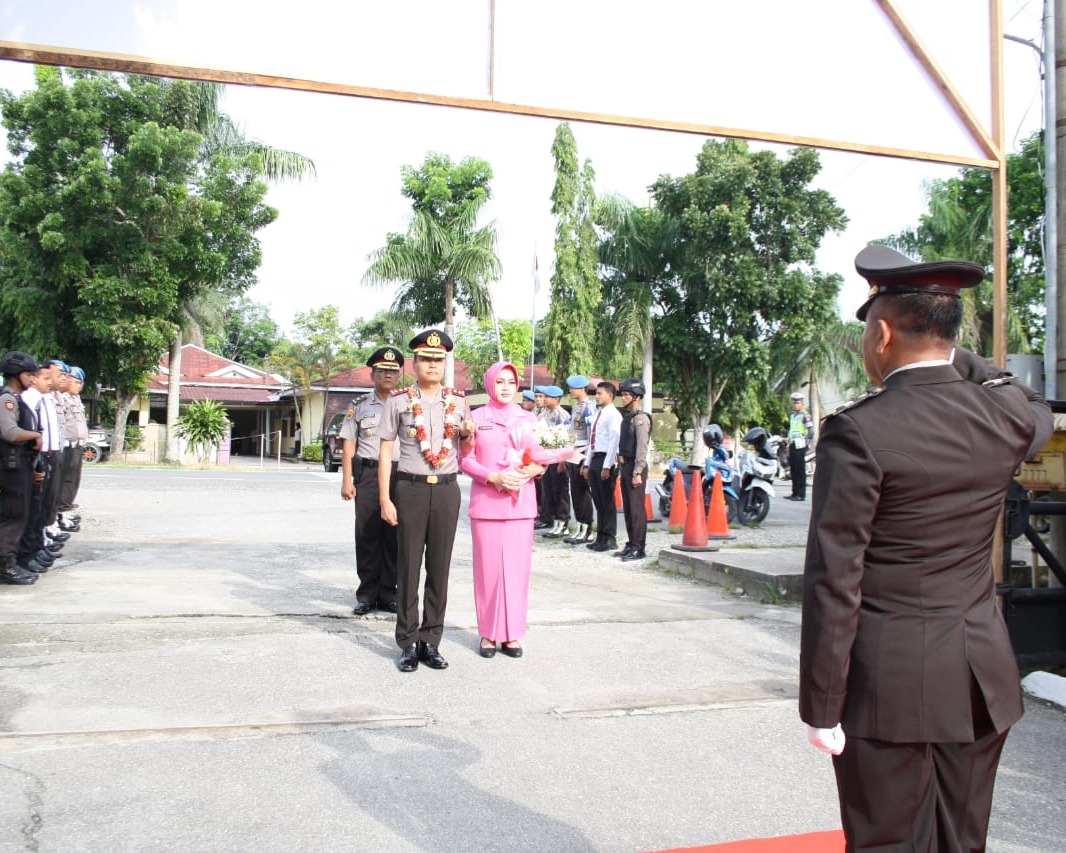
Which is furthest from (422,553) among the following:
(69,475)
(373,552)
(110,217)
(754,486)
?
(110,217)

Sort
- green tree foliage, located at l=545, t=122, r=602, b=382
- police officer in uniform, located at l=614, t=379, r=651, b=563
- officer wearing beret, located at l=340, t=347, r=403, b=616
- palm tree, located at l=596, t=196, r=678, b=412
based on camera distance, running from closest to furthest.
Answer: officer wearing beret, located at l=340, t=347, r=403, b=616 → police officer in uniform, located at l=614, t=379, r=651, b=563 → palm tree, located at l=596, t=196, r=678, b=412 → green tree foliage, located at l=545, t=122, r=602, b=382

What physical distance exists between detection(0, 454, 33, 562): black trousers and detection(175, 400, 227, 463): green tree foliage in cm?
2364

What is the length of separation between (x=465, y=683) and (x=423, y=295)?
1187 inches

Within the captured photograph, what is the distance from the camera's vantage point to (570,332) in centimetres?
3244

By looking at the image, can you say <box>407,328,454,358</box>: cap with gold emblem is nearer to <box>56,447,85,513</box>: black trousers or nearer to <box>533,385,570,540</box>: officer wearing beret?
<box>533,385,570,540</box>: officer wearing beret

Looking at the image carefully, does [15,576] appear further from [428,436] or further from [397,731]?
[397,731]

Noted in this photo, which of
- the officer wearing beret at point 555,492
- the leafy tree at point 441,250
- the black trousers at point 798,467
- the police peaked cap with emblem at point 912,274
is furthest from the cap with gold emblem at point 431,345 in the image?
the leafy tree at point 441,250

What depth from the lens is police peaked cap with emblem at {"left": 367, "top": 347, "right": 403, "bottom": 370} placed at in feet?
25.0

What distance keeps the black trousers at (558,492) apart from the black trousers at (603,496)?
4.95 ft

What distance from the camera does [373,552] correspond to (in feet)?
24.6

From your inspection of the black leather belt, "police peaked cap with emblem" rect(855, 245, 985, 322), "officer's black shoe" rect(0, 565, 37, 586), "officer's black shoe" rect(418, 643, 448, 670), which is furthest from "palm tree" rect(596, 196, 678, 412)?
"police peaked cap with emblem" rect(855, 245, 985, 322)

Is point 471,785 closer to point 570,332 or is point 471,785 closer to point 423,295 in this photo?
point 570,332

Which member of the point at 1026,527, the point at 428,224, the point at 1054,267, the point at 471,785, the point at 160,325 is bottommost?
the point at 471,785

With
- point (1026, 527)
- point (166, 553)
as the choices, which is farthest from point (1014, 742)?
point (166, 553)
